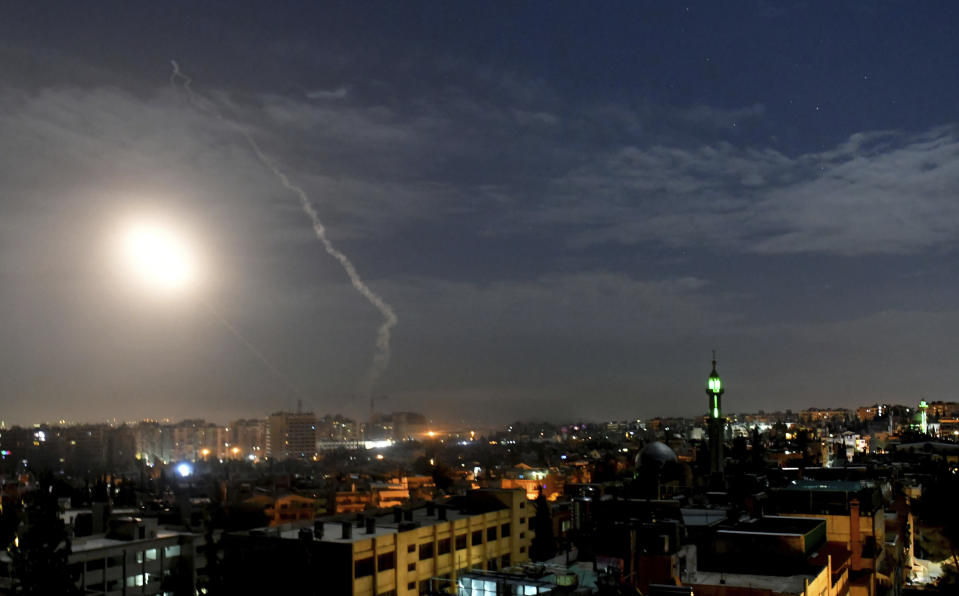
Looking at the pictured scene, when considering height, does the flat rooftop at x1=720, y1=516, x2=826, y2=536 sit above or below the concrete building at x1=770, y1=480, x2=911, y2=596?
above

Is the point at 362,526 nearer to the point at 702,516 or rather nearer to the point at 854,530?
the point at 702,516

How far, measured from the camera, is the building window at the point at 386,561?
3139 centimetres

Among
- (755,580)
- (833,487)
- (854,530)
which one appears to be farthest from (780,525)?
(833,487)

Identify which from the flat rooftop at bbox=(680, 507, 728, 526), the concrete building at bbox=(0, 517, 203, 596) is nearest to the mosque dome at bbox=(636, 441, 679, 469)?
the flat rooftop at bbox=(680, 507, 728, 526)

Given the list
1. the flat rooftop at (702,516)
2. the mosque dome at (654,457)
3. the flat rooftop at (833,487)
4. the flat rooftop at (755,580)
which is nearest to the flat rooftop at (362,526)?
the flat rooftop at (702,516)

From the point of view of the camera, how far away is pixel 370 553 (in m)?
31.0

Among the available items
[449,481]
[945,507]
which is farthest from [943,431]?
[945,507]

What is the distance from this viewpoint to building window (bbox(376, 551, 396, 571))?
31391 millimetres

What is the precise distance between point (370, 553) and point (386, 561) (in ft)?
3.89

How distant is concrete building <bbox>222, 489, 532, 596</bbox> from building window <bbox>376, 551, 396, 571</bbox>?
0.04 metres

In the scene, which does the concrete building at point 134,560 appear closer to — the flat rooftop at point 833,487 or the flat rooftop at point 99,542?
the flat rooftop at point 99,542

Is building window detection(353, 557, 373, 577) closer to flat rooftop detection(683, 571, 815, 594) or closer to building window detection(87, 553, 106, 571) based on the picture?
building window detection(87, 553, 106, 571)

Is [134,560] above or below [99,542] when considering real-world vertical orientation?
below

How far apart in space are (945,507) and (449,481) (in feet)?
192
